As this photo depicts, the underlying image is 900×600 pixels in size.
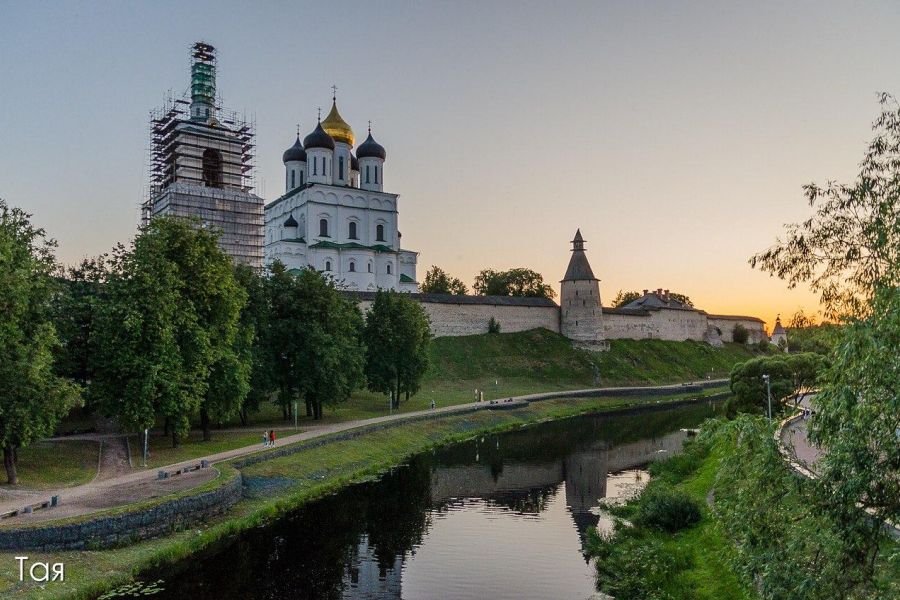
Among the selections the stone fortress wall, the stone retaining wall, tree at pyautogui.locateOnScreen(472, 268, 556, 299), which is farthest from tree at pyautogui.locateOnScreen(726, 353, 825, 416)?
tree at pyautogui.locateOnScreen(472, 268, 556, 299)

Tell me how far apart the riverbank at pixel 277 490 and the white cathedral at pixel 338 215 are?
25.0 m

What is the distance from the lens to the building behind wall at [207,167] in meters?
53.3

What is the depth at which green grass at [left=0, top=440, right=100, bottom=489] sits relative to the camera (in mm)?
19506

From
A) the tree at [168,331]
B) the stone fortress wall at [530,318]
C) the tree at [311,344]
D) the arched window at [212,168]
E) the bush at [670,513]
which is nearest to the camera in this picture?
the bush at [670,513]

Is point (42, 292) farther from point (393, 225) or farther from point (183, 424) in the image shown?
point (393, 225)

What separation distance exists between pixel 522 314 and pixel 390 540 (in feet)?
164

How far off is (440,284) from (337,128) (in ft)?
86.1

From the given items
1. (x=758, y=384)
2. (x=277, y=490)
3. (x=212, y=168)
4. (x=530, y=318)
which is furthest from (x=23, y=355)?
(x=530, y=318)

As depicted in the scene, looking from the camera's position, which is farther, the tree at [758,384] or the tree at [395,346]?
the tree at [395,346]

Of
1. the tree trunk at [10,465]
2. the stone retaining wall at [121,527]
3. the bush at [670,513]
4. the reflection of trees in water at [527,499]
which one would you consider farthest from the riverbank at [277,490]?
the bush at [670,513]

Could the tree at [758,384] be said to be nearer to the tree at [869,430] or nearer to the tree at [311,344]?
the tree at [311,344]

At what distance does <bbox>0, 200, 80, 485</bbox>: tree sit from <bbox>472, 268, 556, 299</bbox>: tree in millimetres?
66246

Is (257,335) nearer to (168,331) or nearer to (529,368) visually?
(168,331)

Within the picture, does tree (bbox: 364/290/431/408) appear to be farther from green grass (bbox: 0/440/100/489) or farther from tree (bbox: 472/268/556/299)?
tree (bbox: 472/268/556/299)
